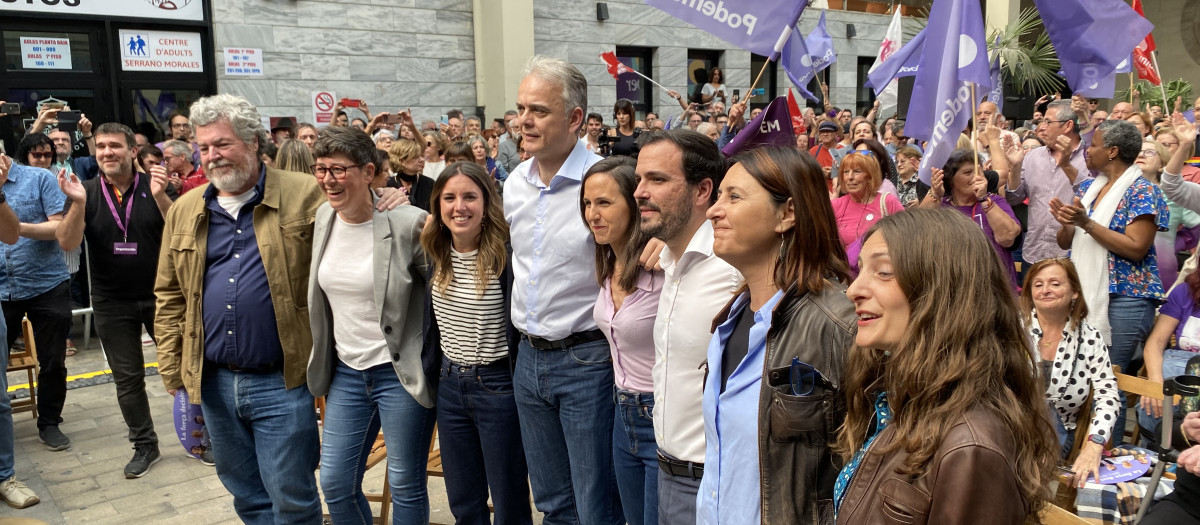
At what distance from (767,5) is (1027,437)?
3347 millimetres

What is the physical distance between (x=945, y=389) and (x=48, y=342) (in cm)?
615

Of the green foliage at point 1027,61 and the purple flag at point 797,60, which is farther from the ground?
the green foliage at point 1027,61

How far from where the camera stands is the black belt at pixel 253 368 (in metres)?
3.62

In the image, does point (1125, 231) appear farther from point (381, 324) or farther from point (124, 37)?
point (124, 37)

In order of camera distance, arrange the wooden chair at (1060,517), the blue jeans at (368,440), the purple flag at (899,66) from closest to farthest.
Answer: the wooden chair at (1060,517) < the blue jeans at (368,440) < the purple flag at (899,66)

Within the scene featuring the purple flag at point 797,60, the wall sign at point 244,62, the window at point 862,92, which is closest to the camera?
the purple flag at point 797,60

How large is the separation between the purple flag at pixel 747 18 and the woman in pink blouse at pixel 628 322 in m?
1.66

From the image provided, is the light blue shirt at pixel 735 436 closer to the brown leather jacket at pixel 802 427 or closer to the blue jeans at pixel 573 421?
the brown leather jacket at pixel 802 427

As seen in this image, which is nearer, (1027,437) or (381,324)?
(1027,437)

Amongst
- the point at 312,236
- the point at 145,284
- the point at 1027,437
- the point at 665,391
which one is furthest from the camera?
the point at 145,284

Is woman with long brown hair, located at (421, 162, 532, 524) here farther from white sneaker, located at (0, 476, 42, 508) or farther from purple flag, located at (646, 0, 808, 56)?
white sneaker, located at (0, 476, 42, 508)

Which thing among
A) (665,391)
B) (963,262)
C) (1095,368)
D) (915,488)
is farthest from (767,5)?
(915,488)

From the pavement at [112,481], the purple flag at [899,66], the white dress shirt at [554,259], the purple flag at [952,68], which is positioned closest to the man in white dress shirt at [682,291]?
the white dress shirt at [554,259]

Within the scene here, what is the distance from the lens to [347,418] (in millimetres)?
3633
